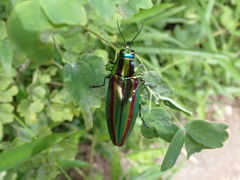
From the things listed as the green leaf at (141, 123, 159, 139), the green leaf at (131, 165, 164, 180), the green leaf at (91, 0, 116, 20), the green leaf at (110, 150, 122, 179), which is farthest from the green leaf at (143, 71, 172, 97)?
the green leaf at (110, 150, 122, 179)

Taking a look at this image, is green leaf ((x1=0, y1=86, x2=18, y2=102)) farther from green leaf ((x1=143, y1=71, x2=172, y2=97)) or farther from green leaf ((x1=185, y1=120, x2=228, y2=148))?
green leaf ((x1=185, y1=120, x2=228, y2=148))

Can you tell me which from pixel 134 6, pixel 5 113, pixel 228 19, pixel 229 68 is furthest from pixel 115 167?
pixel 228 19

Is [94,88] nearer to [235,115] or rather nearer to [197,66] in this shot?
[197,66]

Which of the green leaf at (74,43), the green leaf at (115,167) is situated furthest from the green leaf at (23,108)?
the green leaf at (115,167)

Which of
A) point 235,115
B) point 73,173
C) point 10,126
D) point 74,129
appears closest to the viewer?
point 10,126

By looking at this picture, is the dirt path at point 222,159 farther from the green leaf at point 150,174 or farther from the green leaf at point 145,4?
the green leaf at point 145,4

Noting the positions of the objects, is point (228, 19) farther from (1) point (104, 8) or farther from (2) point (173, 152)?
(1) point (104, 8)

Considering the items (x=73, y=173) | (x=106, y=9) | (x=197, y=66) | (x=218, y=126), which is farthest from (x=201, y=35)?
(x=106, y=9)
